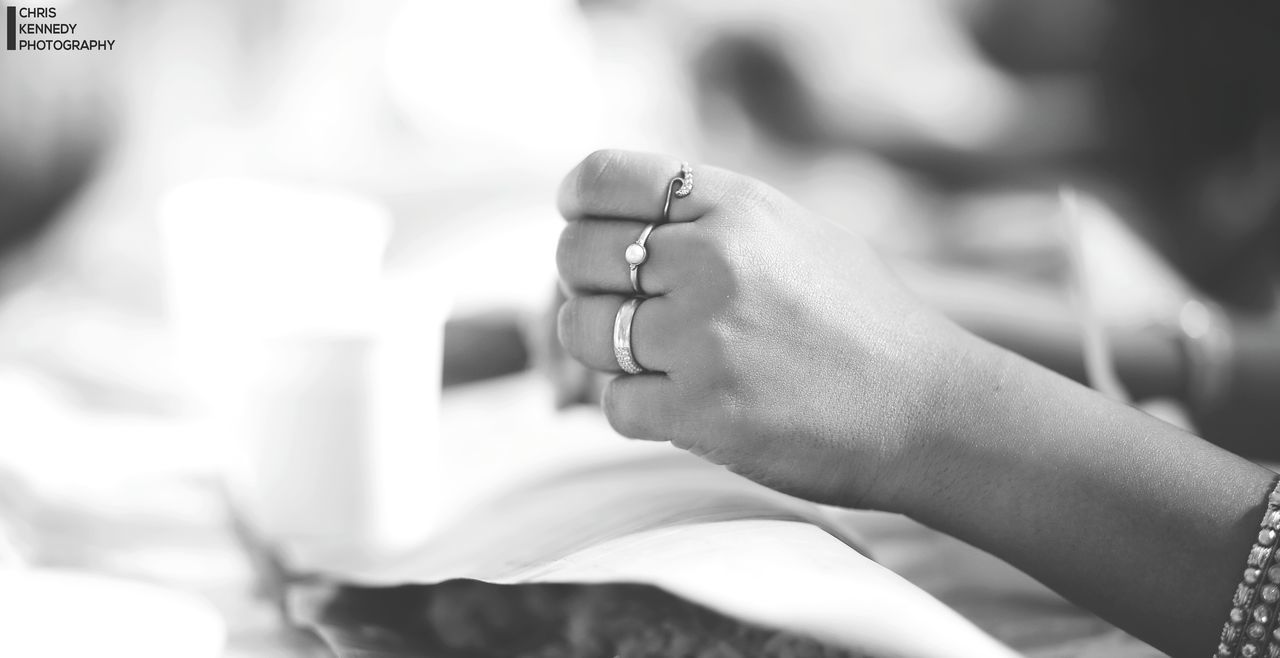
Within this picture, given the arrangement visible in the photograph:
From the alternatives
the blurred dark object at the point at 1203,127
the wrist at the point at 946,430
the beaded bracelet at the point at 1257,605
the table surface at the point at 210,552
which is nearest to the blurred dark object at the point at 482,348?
the table surface at the point at 210,552

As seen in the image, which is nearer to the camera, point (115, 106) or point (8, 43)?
point (8, 43)

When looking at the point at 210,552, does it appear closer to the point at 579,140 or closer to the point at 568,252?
the point at 568,252

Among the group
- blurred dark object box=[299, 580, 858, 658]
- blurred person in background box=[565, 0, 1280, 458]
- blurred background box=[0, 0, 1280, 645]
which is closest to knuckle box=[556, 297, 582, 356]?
blurred dark object box=[299, 580, 858, 658]

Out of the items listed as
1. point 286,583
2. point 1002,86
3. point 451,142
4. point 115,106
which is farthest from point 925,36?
point 286,583

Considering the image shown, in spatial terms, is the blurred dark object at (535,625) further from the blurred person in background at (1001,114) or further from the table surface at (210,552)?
the blurred person in background at (1001,114)

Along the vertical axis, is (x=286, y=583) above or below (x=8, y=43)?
below

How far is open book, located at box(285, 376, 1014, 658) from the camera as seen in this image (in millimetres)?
425

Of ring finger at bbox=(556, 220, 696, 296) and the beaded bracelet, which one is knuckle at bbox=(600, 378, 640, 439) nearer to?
ring finger at bbox=(556, 220, 696, 296)

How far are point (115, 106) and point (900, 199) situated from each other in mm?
975

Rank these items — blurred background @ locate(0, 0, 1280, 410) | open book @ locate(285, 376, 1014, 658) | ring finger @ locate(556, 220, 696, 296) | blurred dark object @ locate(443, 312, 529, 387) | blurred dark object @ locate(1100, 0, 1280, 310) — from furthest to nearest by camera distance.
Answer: blurred dark object @ locate(1100, 0, 1280, 310) < blurred background @ locate(0, 0, 1280, 410) < blurred dark object @ locate(443, 312, 529, 387) < ring finger @ locate(556, 220, 696, 296) < open book @ locate(285, 376, 1014, 658)

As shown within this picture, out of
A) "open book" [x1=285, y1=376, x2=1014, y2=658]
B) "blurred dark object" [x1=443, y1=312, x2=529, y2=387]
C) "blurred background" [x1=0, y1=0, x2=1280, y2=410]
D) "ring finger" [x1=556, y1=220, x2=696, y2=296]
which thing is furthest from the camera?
"blurred background" [x1=0, y1=0, x2=1280, y2=410]

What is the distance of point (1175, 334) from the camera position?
916 mm

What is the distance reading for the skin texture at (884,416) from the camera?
51 centimetres

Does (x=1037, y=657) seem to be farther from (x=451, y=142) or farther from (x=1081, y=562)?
(x=451, y=142)
